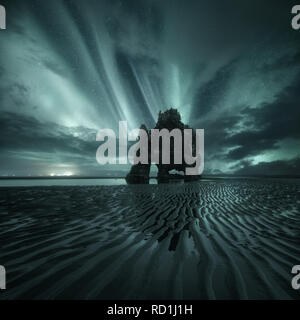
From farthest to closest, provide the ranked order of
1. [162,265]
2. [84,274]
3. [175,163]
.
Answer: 1. [175,163]
2. [162,265]
3. [84,274]

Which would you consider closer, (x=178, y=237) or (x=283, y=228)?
(x=178, y=237)

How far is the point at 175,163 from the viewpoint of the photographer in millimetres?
44125

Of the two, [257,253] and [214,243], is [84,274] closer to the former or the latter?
[214,243]

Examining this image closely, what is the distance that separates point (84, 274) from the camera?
2.62 m

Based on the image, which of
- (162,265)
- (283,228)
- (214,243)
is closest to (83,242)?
(162,265)

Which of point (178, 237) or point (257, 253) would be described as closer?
point (257, 253)

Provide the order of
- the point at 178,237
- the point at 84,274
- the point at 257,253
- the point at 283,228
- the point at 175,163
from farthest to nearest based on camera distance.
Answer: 1. the point at 175,163
2. the point at 283,228
3. the point at 178,237
4. the point at 257,253
5. the point at 84,274

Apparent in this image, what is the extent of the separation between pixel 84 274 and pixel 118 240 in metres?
1.53

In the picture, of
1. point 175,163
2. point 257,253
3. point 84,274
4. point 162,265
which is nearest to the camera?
point 84,274
